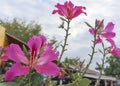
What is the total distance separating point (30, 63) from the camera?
1000 millimetres

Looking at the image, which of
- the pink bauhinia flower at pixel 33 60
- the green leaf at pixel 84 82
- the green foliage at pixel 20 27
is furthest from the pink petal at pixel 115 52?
the green foliage at pixel 20 27

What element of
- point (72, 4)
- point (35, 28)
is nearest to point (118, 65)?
point (35, 28)

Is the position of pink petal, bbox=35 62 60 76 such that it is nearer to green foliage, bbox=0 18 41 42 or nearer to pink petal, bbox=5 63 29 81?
pink petal, bbox=5 63 29 81

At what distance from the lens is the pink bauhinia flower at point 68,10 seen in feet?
4.54

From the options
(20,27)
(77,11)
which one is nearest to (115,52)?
(77,11)

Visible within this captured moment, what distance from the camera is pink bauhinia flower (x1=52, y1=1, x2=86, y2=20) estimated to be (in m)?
1.38

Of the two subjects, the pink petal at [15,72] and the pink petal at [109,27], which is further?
the pink petal at [109,27]

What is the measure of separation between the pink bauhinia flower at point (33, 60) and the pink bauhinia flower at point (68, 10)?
36 centimetres

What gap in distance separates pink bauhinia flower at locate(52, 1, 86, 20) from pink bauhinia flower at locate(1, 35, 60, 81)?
0.36 m

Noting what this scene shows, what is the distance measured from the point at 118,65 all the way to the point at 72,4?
50.3 meters

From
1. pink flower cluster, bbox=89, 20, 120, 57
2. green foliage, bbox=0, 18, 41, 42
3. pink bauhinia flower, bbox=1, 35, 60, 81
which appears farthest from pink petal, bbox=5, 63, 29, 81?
green foliage, bbox=0, 18, 41, 42

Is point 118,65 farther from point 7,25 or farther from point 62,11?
point 62,11

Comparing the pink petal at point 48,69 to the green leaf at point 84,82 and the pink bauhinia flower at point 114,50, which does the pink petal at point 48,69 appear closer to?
the green leaf at point 84,82

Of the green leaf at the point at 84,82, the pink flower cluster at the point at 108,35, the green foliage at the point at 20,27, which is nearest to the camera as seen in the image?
the green leaf at the point at 84,82
